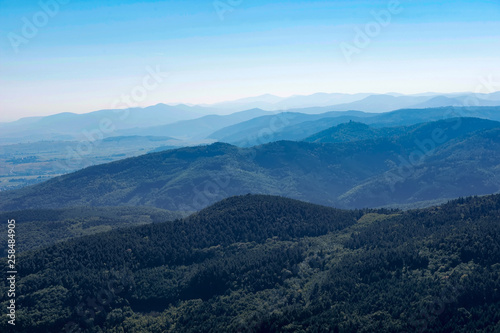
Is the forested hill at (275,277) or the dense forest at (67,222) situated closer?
the forested hill at (275,277)

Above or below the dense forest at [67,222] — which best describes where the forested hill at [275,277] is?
above

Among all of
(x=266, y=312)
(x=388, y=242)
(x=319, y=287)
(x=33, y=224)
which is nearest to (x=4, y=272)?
(x=266, y=312)

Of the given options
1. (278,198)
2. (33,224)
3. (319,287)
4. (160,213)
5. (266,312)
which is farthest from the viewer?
(160,213)

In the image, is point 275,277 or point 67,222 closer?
point 275,277

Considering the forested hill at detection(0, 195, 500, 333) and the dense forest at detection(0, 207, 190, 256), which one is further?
the dense forest at detection(0, 207, 190, 256)

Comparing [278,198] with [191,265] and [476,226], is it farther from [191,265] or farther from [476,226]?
[476,226]

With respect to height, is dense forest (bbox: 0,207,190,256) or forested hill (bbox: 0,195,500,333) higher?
forested hill (bbox: 0,195,500,333)

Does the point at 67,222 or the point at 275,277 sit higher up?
the point at 275,277

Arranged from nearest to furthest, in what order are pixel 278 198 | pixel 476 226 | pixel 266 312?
pixel 266 312 → pixel 476 226 → pixel 278 198
